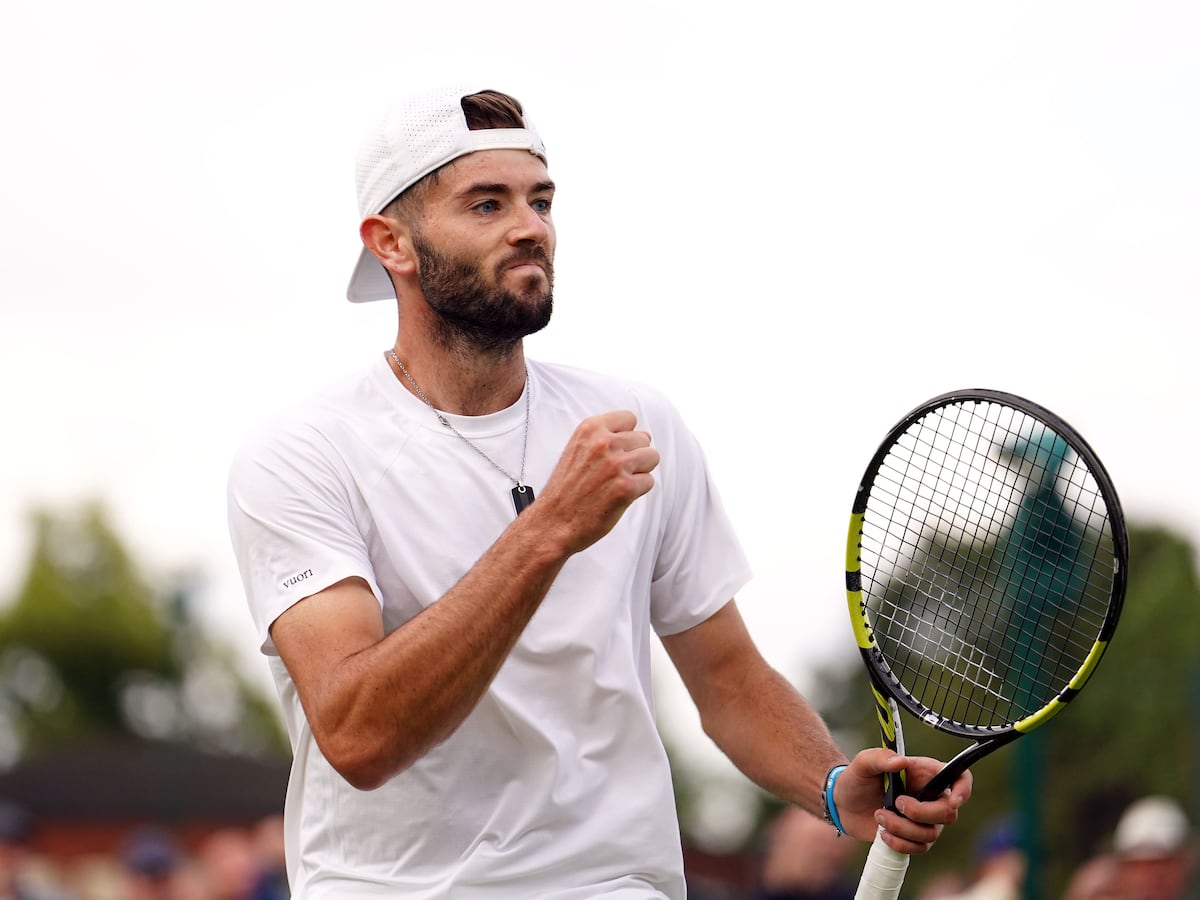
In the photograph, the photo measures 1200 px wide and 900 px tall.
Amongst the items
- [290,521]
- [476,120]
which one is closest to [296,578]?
[290,521]

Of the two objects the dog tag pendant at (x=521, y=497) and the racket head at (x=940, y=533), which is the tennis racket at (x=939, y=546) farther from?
the dog tag pendant at (x=521, y=497)

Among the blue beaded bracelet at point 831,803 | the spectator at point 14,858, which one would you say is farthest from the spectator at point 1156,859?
the spectator at point 14,858

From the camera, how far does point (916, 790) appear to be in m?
3.76

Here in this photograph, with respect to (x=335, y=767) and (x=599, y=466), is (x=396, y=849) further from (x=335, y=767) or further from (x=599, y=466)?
(x=599, y=466)

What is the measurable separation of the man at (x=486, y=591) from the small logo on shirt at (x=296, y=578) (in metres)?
0.02

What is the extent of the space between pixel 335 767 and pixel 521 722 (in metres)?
0.44

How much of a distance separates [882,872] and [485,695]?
93cm

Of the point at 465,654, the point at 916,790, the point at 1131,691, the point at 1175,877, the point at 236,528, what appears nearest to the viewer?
the point at 465,654

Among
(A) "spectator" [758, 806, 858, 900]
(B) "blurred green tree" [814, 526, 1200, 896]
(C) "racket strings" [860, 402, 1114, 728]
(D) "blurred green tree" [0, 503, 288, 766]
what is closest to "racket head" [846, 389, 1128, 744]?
(C) "racket strings" [860, 402, 1114, 728]

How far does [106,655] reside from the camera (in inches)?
2132

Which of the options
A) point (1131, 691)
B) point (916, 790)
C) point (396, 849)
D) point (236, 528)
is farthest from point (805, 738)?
point (1131, 691)

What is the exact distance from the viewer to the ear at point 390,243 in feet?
14.2

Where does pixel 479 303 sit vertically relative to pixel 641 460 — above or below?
above

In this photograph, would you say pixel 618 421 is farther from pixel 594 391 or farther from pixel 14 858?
pixel 14 858
